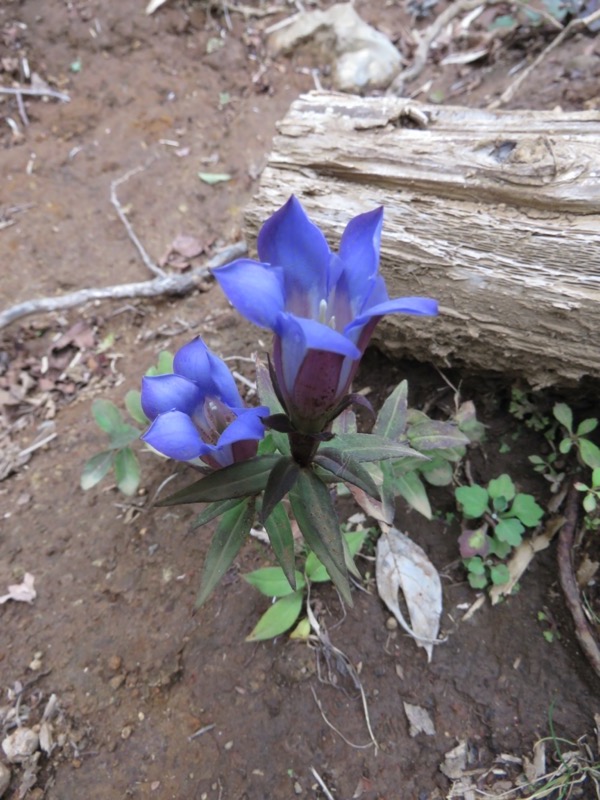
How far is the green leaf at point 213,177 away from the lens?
4.04m

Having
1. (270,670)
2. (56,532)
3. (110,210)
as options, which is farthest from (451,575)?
(110,210)

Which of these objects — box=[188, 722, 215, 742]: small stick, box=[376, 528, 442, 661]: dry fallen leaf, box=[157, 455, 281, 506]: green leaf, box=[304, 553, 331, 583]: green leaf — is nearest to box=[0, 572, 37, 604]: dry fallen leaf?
box=[188, 722, 215, 742]: small stick

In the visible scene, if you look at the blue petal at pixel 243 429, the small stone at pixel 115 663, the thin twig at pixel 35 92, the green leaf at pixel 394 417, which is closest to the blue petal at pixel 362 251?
the blue petal at pixel 243 429

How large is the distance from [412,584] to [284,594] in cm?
46

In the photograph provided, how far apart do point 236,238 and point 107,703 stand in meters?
2.68

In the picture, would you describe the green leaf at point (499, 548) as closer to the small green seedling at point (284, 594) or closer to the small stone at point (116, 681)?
the small green seedling at point (284, 594)

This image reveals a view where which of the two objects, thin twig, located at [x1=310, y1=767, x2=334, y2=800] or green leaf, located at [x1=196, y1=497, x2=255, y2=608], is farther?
thin twig, located at [x1=310, y1=767, x2=334, y2=800]

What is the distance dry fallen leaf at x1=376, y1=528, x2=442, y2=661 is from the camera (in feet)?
6.31

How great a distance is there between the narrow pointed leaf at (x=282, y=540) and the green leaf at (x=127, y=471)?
910 millimetres

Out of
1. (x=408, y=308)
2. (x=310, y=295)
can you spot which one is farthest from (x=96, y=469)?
(x=408, y=308)

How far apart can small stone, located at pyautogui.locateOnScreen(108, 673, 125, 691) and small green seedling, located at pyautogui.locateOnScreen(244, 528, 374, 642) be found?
0.43 metres

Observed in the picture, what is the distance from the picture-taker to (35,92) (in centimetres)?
439

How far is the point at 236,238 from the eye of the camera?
3.64 meters

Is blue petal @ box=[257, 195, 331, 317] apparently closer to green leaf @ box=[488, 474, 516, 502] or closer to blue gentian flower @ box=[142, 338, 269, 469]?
blue gentian flower @ box=[142, 338, 269, 469]
